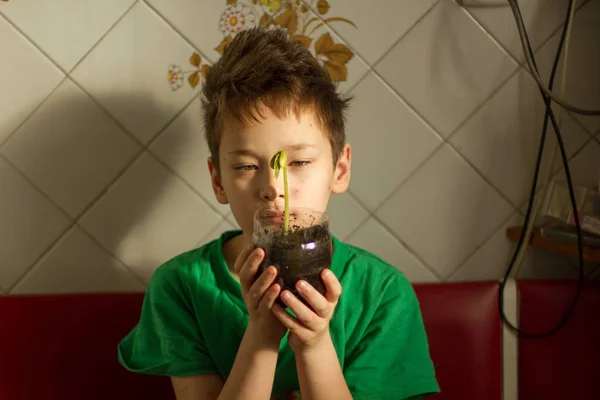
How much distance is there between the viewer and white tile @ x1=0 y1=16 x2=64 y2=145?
41.7 inches

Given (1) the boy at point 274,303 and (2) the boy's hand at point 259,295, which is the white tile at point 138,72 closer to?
(1) the boy at point 274,303

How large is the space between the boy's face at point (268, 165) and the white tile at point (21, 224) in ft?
1.62

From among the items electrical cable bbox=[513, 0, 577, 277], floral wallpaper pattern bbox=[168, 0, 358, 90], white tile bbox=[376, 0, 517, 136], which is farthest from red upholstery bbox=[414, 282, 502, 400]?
floral wallpaper pattern bbox=[168, 0, 358, 90]

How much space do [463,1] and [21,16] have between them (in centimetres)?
88

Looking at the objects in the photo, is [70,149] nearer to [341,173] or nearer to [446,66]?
[341,173]

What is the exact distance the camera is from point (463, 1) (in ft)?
3.59

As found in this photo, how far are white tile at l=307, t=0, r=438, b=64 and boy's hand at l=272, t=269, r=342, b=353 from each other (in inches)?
23.0

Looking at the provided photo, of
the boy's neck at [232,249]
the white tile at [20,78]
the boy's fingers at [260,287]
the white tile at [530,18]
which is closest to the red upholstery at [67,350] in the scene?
the boy's neck at [232,249]

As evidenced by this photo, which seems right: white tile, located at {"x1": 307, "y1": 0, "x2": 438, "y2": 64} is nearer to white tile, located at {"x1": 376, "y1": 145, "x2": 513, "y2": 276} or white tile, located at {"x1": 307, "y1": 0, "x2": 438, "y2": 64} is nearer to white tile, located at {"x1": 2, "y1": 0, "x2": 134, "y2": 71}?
white tile, located at {"x1": 376, "y1": 145, "x2": 513, "y2": 276}

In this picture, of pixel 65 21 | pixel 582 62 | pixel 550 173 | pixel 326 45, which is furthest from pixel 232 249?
pixel 582 62

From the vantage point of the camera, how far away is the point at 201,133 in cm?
111

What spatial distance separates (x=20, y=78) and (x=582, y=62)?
3.79 feet

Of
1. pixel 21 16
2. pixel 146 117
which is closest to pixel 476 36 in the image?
pixel 146 117

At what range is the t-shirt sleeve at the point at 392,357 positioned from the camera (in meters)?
0.85
